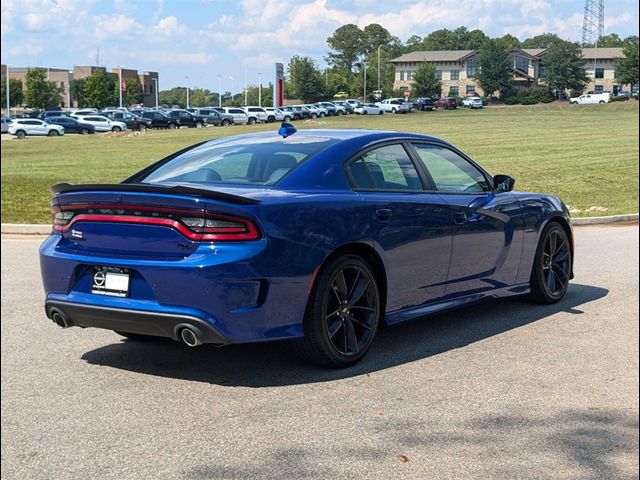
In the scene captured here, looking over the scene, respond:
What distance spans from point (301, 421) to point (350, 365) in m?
1.11

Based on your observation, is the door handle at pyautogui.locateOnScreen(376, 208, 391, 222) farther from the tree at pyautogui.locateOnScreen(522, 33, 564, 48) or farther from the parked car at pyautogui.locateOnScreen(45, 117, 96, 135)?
the parked car at pyautogui.locateOnScreen(45, 117, 96, 135)

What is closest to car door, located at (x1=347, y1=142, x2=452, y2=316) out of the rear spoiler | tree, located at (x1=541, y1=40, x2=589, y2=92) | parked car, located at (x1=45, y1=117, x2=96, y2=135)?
the rear spoiler

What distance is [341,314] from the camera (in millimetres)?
5547

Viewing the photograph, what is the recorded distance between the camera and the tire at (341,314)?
5324mm

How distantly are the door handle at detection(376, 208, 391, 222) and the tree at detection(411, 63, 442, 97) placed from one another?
1153mm

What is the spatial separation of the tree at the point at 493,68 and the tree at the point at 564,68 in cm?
27

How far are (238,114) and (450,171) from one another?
6.93 ft

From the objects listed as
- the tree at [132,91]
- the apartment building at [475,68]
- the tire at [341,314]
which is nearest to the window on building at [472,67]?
the apartment building at [475,68]

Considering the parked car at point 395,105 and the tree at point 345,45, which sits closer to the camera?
the tree at point 345,45

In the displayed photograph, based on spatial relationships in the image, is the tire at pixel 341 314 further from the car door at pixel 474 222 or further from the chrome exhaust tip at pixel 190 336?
the car door at pixel 474 222

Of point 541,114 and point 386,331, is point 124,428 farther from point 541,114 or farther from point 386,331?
point 541,114

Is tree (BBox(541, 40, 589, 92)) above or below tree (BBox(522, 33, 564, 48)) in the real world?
below

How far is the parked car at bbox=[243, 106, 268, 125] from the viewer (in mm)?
7078

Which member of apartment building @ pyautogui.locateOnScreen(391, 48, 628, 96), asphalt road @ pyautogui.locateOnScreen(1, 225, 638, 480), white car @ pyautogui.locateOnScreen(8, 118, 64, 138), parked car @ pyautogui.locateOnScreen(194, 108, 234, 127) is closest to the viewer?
asphalt road @ pyautogui.locateOnScreen(1, 225, 638, 480)
